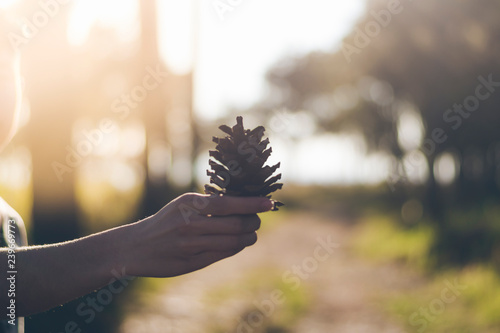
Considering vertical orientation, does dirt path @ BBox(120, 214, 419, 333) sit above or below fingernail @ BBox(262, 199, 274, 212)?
below

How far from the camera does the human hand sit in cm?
130

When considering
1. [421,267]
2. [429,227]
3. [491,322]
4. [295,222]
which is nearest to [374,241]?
[429,227]

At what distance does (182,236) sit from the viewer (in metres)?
1.31

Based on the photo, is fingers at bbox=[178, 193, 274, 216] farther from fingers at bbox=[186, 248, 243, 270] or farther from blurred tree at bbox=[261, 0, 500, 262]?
blurred tree at bbox=[261, 0, 500, 262]

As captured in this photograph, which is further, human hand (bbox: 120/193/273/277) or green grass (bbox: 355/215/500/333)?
green grass (bbox: 355/215/500/333)

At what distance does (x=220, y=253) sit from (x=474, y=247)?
9.29 m

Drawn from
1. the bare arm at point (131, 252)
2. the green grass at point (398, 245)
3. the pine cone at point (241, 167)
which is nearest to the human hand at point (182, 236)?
the bare arm at point (131, 252)

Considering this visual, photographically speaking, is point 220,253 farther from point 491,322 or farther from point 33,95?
point 33,95

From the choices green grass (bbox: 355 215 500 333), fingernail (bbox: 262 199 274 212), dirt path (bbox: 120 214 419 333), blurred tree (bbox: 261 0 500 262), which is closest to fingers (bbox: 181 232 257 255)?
fingernail (bbox: 262 199 274 212)

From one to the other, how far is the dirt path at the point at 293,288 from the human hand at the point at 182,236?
194 inches

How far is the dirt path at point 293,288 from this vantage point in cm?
631

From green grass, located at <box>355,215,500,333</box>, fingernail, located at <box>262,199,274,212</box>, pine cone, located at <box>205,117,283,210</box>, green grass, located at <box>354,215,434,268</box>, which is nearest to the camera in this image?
fingernail, located at <box>262,199,274,212</box>

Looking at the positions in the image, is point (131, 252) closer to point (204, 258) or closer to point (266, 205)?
point (204, 258)

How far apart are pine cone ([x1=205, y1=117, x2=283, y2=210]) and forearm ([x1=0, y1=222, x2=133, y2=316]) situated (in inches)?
14.9
